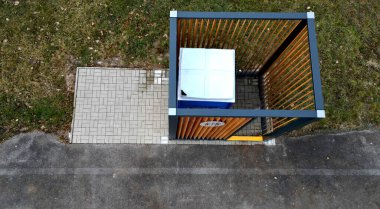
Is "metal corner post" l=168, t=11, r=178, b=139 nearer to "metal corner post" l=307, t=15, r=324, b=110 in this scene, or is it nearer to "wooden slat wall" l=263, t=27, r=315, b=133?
"wooden slat wall" l=263, t=27, r=315, b=133

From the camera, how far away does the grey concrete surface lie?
8.59 metres

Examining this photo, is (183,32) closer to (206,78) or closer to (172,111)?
(206,78)

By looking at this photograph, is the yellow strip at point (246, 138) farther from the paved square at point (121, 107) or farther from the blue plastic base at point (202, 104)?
the blue plastic base at point (202, 104)

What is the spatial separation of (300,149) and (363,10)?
15.8 ft

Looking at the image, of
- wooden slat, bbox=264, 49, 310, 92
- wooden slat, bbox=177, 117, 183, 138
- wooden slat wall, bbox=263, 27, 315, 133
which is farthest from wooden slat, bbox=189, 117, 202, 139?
wooden slat, bbox=264, 49, 310, 92

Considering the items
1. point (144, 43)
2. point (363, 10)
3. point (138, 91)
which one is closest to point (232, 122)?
point (138, 91)

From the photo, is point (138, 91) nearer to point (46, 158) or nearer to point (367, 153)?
point (46, 158)

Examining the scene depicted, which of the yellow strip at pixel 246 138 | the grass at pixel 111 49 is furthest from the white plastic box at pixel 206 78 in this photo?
the grass at pixel 111 49

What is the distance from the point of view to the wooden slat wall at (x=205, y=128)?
6.92m

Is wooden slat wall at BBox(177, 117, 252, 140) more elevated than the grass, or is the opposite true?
the grass

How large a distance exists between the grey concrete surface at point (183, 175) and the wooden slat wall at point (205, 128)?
0.52 m

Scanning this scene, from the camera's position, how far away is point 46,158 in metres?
8.83

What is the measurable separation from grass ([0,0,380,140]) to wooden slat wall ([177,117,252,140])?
2.28 metres

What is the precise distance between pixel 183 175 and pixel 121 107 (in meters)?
2.37
